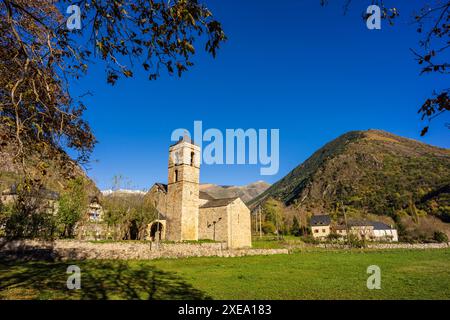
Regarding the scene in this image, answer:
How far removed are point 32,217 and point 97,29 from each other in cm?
2386

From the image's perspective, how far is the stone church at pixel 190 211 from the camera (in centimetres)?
3422

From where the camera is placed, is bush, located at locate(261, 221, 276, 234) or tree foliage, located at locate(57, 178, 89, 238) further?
bush, located at locate(261, 221, 276, 234)

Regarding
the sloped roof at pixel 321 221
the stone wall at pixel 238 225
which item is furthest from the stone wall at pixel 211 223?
the sloped roof at pixel 321 221

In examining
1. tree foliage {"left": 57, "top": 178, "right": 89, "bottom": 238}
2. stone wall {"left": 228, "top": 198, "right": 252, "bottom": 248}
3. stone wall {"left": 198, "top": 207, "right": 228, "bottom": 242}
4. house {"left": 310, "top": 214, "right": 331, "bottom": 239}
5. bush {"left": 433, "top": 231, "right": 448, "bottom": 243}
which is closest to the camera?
tree foliage {"left": 57, "top": 178, "right": 89, "bottom": 238}

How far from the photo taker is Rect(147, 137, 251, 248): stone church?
112 ft

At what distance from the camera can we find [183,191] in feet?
113

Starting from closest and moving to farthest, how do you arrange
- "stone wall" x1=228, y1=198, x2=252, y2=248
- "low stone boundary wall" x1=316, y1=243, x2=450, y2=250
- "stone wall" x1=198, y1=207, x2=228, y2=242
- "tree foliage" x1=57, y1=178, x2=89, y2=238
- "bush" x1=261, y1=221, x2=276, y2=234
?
"tree foliage" x1=57, y1=178, x2=89, y2=238
"stone wall" x1=198, y1=207, x2=228, y2=242
"stone wall" x1=228, y1=198, x2=252, y2=248
"low stone boundary wall" x1=316, y1=243, x2=450, y2=250
"bush" x1=261, y1=221, x2=276, y2=234

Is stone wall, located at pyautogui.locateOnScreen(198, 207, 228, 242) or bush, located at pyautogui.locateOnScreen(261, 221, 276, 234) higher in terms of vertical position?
stone wall, located at pyautogui.locateOnScreen(198, 207, 228, 242)

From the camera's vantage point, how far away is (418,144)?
5295 inches

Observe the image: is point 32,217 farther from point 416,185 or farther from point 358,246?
point 416,185

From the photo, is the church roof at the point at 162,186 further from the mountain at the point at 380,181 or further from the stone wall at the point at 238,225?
the mountain at the point at 380,181

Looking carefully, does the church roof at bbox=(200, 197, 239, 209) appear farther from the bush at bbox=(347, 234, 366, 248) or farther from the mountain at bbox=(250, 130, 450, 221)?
the mountain at bbox=(250, 130, 450, 221)

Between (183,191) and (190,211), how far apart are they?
8.72 ft

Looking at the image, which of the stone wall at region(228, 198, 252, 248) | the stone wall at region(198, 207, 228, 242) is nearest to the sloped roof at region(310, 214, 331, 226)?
the stone wall at region(228, 198, 252, 248)
